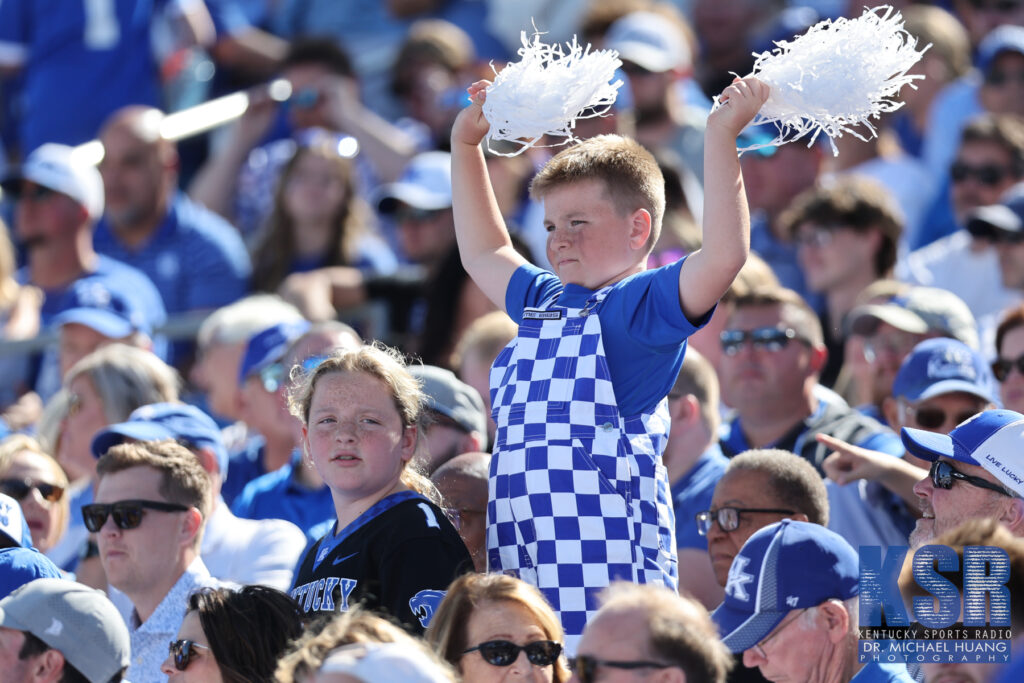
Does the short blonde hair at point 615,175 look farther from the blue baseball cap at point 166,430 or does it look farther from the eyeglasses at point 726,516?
the blue baseball cap at point 166,430

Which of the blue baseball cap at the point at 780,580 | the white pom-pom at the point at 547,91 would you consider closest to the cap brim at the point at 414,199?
the white pom-pom at the point at 547,91

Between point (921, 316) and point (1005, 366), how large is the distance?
1.42 feet

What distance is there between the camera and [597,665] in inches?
121

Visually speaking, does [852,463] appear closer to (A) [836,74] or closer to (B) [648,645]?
(A) [836,74]

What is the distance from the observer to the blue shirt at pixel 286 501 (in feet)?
19.2

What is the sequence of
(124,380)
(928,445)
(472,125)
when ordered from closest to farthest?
1. (928,445)
2. (472,125)
3. (124,380)

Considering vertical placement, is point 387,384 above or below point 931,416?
below

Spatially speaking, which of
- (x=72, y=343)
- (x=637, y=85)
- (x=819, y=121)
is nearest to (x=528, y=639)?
(x=819, y=121)

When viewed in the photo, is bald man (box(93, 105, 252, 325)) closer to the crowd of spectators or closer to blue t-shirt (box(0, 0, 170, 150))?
the crowd of spectators

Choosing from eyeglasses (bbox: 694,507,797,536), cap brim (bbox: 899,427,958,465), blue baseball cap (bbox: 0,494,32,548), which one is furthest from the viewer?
blue baseball cap (bbox: 0,494,32,548)

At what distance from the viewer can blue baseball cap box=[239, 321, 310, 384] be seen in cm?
666

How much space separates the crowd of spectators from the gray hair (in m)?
0.01

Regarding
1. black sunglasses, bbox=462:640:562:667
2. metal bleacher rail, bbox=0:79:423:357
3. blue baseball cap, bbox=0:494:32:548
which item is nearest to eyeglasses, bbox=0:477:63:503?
blue baseball cap, bbox=0:494:32:548

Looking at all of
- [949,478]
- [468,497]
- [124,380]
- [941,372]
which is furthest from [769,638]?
[124,380]
